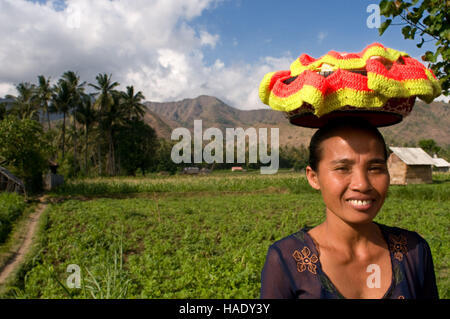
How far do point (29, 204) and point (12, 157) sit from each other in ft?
9.06

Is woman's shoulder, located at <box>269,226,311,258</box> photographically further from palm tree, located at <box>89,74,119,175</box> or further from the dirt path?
palm tree, located at <box>89,74,119,175</box>

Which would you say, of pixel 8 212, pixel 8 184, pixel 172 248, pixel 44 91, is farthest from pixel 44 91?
pixel 172 248

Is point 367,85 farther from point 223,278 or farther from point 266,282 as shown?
point 223,278

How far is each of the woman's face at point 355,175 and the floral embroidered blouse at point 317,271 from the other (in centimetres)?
25

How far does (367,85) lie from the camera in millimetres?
1149

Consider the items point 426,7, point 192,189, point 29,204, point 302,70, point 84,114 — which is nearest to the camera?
point 302,70

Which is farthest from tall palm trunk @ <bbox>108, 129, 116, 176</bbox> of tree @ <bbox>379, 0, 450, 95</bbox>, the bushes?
tree @ <bbox>379, 0, 450, 95</bbox>

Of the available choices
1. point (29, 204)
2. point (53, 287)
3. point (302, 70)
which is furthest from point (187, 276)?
point (29, 204)

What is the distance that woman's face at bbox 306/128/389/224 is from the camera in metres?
1.32

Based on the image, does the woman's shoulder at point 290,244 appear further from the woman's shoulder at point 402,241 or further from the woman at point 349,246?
the woman's shoulder at point 402,241

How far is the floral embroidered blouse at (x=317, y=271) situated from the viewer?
1.32 meters

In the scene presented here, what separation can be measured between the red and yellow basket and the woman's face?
117 mm

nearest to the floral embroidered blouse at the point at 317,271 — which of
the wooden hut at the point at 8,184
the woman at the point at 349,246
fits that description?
the woman at the point at 349,246

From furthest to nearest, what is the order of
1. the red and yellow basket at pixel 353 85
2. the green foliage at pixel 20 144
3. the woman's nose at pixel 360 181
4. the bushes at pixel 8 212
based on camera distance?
the green foliage at pixel 20 144
the bushes at pixel 8 212
the woman's nose at pixel 360 181
the red and yellow basket at pixel 353 85
